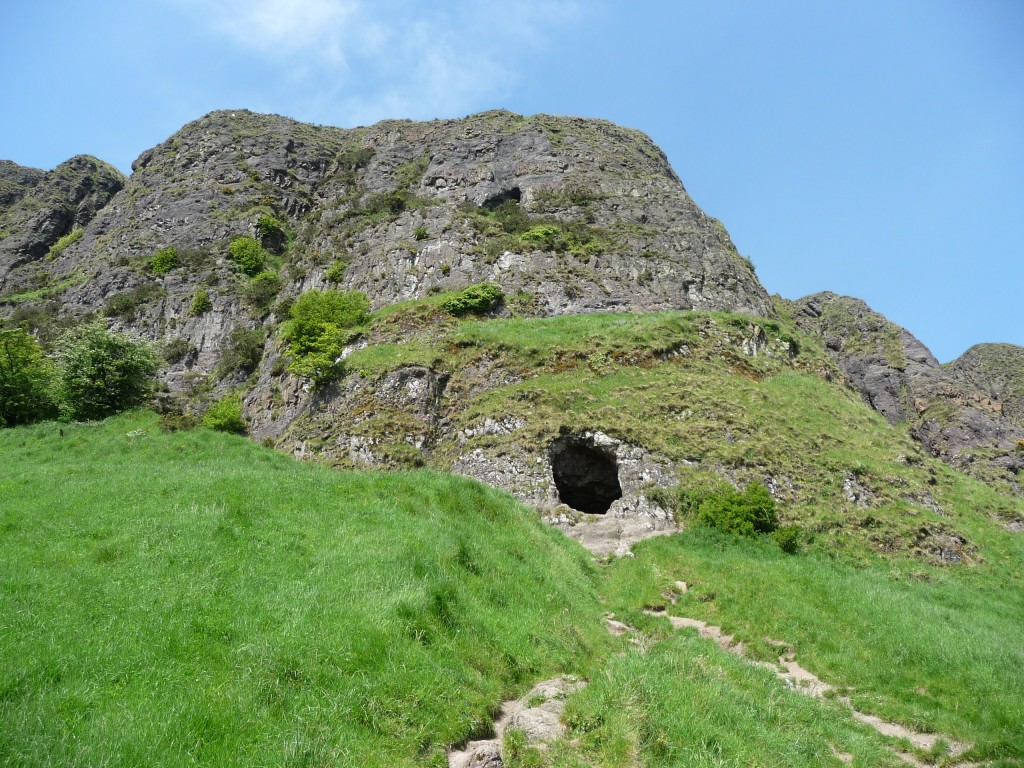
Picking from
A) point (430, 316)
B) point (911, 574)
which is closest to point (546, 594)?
point (911, 574)

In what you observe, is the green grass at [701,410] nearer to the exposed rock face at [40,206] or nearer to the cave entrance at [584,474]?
the cave entrance at [584,474]

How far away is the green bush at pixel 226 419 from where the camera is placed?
3448 centimetres

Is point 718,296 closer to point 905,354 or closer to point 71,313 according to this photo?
point 905,354

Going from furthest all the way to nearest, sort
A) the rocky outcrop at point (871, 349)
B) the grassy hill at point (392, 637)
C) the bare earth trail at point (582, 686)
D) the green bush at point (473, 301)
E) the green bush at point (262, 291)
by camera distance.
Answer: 1. the rocky outcrop at point (871, 349)
2. the green bush at point (262, 291)
3. the green bush at point (473, 301)
4. the bare earth trail at point (582, 686)
5. the grassy hill at point (392, 637)

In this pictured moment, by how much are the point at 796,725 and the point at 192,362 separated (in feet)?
165

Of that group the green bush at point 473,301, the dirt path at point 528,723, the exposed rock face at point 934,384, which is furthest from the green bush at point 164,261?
the exposed rock face at point 934,384

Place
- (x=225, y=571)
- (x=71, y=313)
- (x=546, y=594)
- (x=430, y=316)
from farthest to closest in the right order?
(x=71, y=313) → (x=430, y=316) → (x=546, y=594) → (x=225, y=571)

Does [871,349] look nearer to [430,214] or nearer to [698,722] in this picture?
[430,214]

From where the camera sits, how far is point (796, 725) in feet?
31.6

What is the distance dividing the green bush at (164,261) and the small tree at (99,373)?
1081 inches

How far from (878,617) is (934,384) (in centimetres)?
4651

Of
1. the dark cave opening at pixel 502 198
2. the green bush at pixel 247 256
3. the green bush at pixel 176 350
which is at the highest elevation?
the dark cave opening at pixel 502 198

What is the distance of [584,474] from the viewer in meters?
26.8

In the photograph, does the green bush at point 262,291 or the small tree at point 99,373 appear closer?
the small tree at point 99,373
